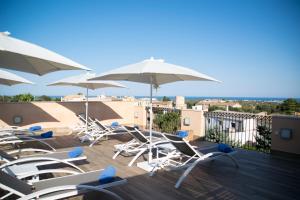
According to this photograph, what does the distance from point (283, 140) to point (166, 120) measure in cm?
490

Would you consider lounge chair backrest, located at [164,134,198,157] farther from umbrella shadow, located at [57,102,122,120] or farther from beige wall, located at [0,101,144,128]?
umbrella shadow, located at [57,102,122,120]

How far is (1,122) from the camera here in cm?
934

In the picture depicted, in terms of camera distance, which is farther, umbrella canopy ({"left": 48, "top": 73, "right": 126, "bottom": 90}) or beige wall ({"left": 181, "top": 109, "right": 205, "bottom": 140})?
beige wall ({"left": 181, "top": 109, "right": 205, "bottom": 140})

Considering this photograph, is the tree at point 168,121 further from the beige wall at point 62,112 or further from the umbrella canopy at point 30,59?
the umbrella canopy at point 30,59

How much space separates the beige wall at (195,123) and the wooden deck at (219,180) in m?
2.34

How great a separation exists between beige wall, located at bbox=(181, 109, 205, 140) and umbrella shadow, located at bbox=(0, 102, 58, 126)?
6240 mm

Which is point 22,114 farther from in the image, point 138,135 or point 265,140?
point 265,140

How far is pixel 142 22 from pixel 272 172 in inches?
768

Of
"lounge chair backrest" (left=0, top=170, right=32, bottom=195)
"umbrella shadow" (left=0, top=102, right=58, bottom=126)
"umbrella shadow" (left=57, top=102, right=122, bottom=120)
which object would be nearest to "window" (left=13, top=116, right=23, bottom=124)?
"umbrella shadow" (left=0, top=102, right=58, bottom=126)

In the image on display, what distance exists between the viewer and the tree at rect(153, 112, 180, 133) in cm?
995

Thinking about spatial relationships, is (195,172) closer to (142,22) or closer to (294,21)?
(142,22)

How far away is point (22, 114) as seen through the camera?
984cm

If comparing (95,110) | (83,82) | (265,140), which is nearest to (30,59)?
(83,82)

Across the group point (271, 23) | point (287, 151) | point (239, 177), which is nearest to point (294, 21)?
point (271, 23)
